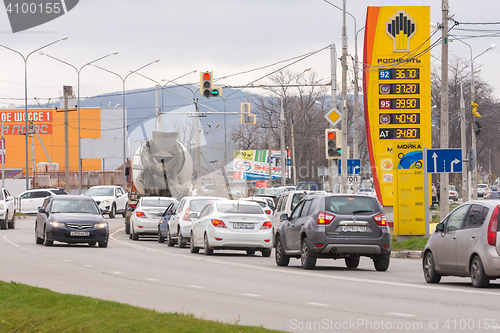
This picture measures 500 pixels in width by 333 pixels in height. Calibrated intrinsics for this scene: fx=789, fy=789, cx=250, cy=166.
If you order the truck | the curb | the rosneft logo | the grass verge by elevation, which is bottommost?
the curb

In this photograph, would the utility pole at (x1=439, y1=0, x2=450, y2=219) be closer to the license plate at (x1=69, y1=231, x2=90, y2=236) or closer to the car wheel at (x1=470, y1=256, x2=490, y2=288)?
the license plate at (x1=69, y1=231, x2=90, y2=236)

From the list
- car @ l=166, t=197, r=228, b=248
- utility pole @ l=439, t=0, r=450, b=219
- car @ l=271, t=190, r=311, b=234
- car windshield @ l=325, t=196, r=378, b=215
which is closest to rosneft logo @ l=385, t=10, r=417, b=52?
utility pole @ l=439, t=0, r=450, b=219

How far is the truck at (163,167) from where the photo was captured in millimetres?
35750

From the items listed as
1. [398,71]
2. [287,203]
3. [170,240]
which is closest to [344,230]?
[287,203]

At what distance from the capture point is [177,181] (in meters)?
36.2

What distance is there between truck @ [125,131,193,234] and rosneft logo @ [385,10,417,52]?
10.8 metres

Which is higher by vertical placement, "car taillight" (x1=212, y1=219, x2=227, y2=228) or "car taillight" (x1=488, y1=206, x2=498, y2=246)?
"car taillight" (x1=488, y1=206, x2=498, y2=246)

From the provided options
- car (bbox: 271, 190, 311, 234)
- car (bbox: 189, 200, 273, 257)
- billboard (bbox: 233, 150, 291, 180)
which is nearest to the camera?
car (bbox: 189, 200, 273, 257)

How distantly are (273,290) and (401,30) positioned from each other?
83.7 feet

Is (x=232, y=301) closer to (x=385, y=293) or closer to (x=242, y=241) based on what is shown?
(x=385, y=293)

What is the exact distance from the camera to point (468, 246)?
1337 centimetres

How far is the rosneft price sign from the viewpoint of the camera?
36.1m

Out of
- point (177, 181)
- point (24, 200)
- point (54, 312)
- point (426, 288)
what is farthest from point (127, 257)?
point (24, 200)

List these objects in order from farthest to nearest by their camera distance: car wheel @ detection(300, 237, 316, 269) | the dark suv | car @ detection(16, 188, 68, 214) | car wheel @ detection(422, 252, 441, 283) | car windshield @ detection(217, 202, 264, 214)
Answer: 1. car @ detection(16, 188, 68, 214)
2. car windshield @ detection(217, 202, 264, 214)
3. car wheel @ detection(300, 237, 316, 269)
4. the dark suv
5. car wheel @ detection(422, 252, 441, 283)
